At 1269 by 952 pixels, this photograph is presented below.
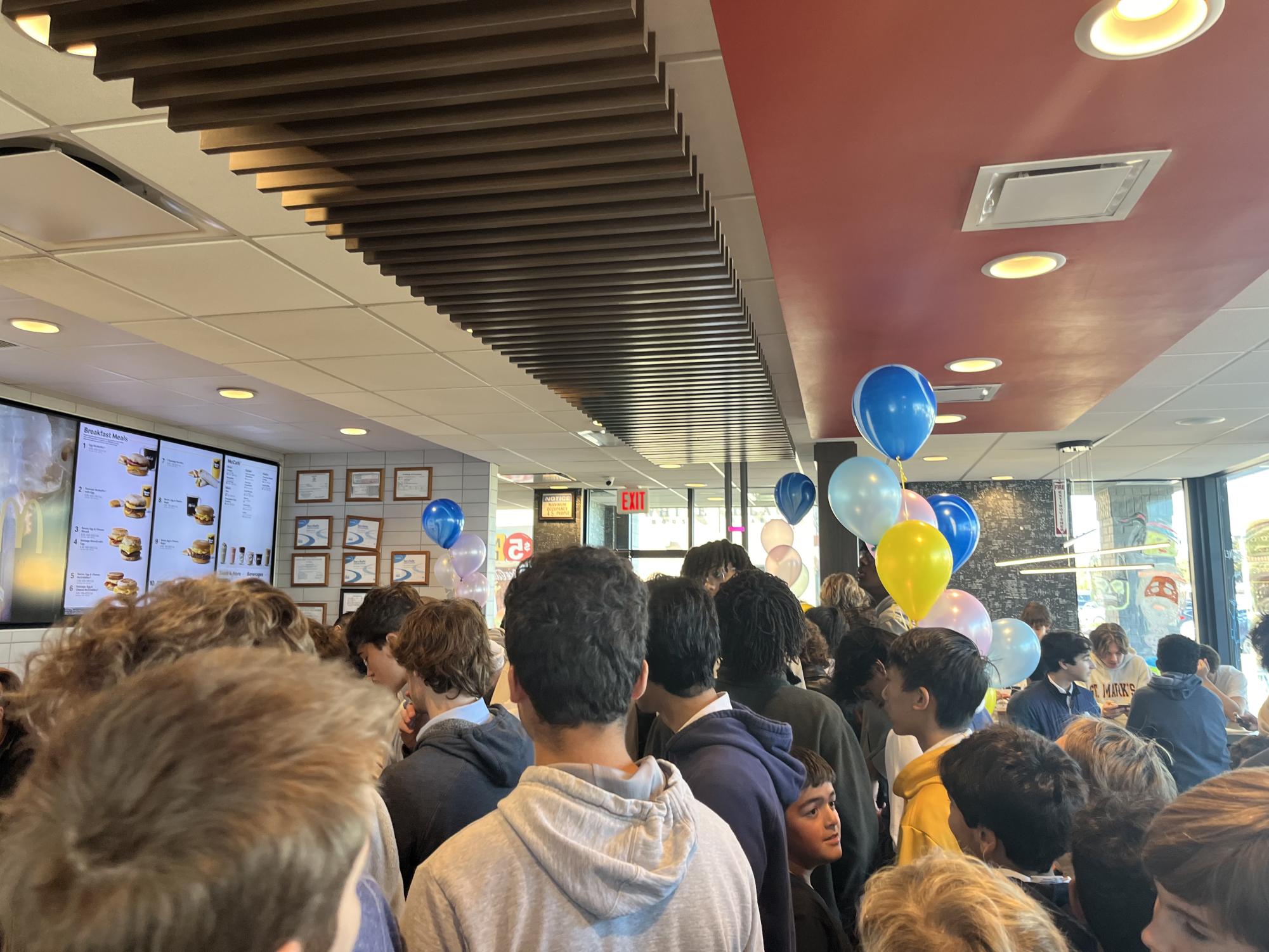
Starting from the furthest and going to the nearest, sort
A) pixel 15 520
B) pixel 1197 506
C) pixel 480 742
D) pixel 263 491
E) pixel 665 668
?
1. pixel 1197 506
2. pixel 263 491
3. pixel 15 520
4. pixel 480 742
5. pixel 665 668

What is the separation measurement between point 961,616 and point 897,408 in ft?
3.08

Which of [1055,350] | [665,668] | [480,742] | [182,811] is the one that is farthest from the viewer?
[1055,350]

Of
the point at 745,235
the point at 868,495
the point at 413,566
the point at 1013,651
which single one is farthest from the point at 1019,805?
the point at 413,566

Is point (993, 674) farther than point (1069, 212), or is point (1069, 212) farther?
point (993, 674)

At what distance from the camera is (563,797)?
1040 millimetres

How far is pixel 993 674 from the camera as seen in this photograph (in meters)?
3.82

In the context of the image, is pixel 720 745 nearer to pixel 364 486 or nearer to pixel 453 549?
pixel 453 549

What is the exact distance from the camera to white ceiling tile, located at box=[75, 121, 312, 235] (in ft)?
7.94

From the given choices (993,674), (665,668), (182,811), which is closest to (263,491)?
(993,674)

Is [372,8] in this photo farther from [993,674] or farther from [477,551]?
[477,551]

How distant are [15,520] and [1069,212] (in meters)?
6.27

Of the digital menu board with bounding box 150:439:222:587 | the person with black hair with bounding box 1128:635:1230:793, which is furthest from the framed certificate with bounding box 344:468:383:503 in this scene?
the person with black hair with bounding box 1128:635:1230:793

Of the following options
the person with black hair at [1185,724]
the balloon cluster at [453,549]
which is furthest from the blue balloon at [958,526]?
the balloon cluster at [453,549]

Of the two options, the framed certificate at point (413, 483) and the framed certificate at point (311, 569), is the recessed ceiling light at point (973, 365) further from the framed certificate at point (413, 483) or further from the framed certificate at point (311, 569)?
the framed certificate at point (311, 569)
